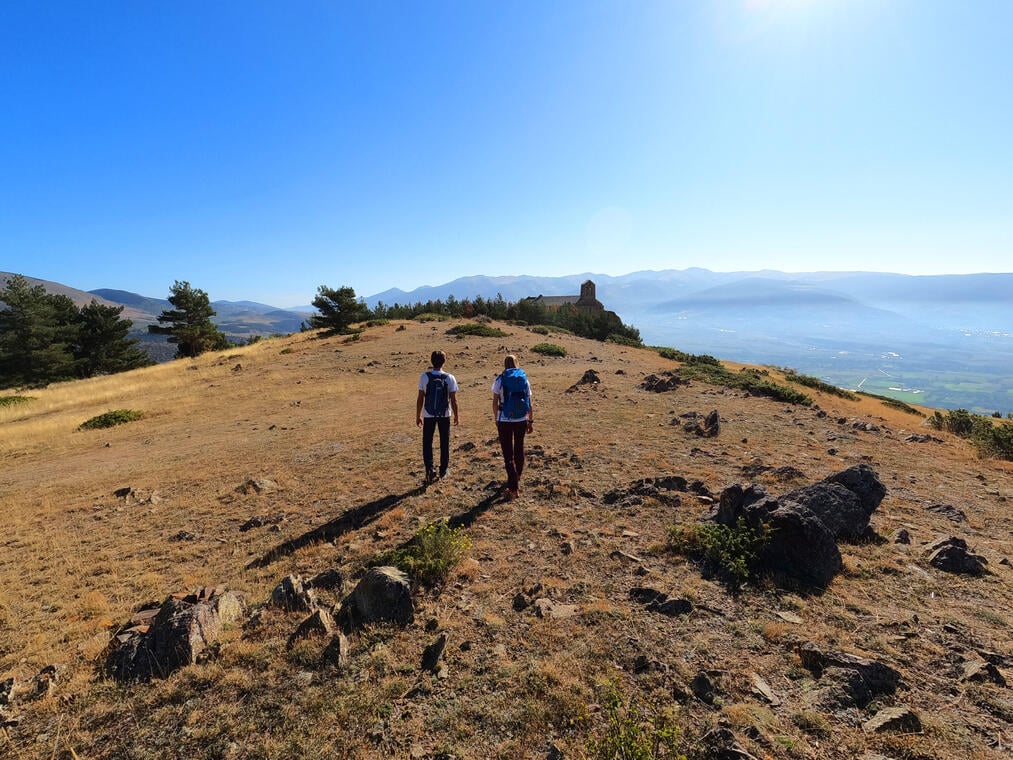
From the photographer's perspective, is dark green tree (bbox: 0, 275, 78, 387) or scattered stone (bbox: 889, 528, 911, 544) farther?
dark green tree (bbox: 0, 275, 78, 387)

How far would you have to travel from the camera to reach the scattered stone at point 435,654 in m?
3.76

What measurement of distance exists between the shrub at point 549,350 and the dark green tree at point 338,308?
22771 millimetres

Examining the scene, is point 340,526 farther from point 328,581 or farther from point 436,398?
point 436,398

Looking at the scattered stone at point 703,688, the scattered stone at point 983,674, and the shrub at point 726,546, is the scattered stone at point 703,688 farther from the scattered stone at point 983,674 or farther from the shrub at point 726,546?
the scattered stone at point 983,674

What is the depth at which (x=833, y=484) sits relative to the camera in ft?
19.6

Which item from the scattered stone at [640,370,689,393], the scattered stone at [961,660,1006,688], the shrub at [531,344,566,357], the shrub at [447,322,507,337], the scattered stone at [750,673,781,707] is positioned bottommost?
the scattered stone at [750,673,781,707]

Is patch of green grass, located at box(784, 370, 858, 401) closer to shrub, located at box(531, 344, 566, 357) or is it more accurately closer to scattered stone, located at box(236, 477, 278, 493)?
shrub, located at box(531, 344, 566, 357)

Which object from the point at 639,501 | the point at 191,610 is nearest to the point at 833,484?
the point at 639,501

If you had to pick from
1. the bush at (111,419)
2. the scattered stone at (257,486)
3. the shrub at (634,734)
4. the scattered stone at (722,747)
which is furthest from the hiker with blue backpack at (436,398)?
the bush at (111,419)

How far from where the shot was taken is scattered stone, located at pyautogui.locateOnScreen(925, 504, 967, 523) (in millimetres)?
6688

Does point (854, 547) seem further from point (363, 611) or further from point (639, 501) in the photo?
point (363, 611)

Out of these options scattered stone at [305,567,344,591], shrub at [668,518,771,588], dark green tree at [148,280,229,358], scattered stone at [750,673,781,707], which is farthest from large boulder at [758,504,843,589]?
dark green tree at [148,280,229,358]

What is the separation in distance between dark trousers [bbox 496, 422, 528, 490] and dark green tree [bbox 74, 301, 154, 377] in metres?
56.6

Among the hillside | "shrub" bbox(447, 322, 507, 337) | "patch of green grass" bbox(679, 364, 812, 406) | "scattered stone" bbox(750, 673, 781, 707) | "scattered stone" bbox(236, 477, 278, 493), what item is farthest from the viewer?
"shrub" bbox(447, 322, 507, 337)
